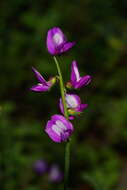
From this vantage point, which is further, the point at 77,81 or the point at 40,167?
the point at 40,167

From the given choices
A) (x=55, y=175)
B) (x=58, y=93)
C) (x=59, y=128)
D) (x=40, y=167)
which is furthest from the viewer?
(x=58, y=93)

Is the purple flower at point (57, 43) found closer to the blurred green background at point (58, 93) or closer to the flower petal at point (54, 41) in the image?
the flower petal at point (54, 41)

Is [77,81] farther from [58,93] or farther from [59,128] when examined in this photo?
[58,93]

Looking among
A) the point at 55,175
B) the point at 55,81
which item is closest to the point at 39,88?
the point at 55,81

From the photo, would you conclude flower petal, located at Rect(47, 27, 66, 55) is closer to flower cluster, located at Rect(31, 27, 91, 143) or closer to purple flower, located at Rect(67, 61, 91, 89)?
flower cluster, located at Rect(31, 27, 91, 143)

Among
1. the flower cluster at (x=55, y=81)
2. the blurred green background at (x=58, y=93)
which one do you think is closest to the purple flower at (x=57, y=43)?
the flower cluster at (x=55, y=81)

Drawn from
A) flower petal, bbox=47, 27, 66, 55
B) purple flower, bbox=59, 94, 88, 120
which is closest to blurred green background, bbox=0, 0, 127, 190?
purple flower, bbox=59, 94, 88, 120

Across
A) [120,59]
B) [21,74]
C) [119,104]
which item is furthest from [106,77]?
[21,74]
